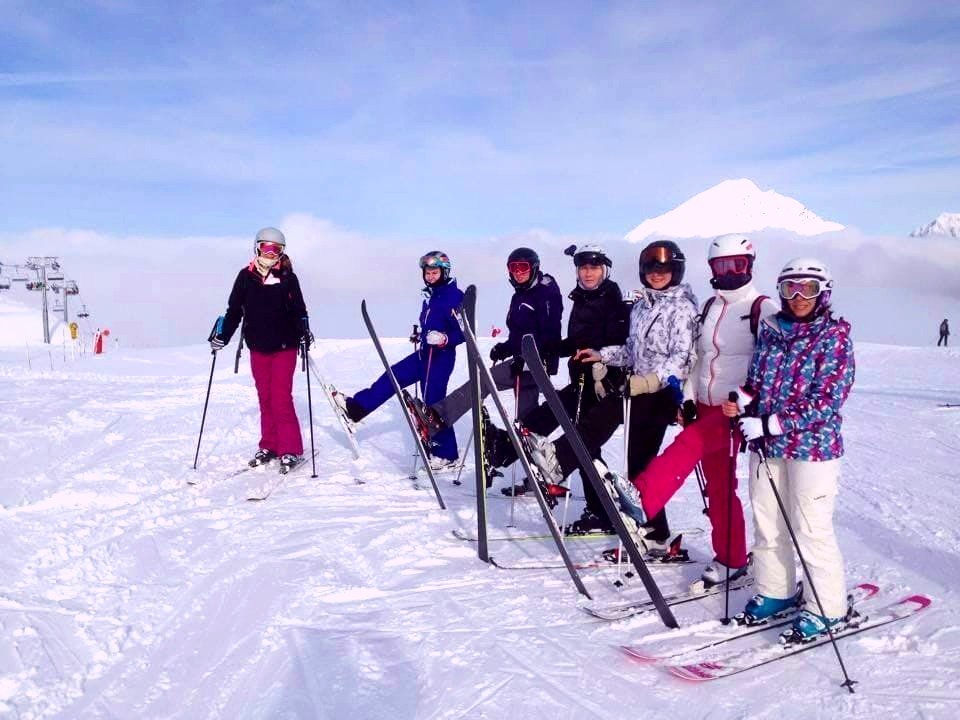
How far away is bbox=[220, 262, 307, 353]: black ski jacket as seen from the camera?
23.5 ft

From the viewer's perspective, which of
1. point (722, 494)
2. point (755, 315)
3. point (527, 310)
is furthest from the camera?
point (527, 310)

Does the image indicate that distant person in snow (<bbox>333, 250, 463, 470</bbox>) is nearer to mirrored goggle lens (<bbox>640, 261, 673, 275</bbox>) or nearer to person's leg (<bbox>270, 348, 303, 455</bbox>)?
person's leg (<bbox>270, 348, 303, 455</bbox>)

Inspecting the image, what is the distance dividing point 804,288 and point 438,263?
4129 mm

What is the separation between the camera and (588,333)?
18.1 ft

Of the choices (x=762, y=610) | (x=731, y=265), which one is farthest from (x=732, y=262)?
(x=762, y=610)

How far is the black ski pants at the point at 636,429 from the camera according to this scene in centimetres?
484

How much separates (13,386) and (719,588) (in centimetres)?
1363

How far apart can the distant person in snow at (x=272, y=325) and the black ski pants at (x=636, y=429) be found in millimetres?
3362

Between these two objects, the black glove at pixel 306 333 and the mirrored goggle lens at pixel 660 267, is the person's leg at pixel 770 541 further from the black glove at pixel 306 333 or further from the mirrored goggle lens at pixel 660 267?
the black glove at pixel 306 333

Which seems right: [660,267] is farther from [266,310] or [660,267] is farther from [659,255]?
[266,310]

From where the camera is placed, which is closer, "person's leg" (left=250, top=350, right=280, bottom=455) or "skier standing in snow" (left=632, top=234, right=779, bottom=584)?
"skier standing in snow" (left=632, top=234, right=779, bottom=584)

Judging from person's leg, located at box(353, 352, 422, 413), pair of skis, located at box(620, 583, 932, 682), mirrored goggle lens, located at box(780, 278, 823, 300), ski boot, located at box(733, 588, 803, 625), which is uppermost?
mirrored goggle lens, located at box(780, 278, 823, 300)

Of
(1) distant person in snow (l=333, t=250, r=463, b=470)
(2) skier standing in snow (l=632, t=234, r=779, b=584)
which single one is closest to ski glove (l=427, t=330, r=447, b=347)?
(1) distant person in snow (l=333, t=250, r=463, b=470)

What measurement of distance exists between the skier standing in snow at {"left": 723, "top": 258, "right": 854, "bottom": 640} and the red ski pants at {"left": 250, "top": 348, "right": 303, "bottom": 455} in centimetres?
469
